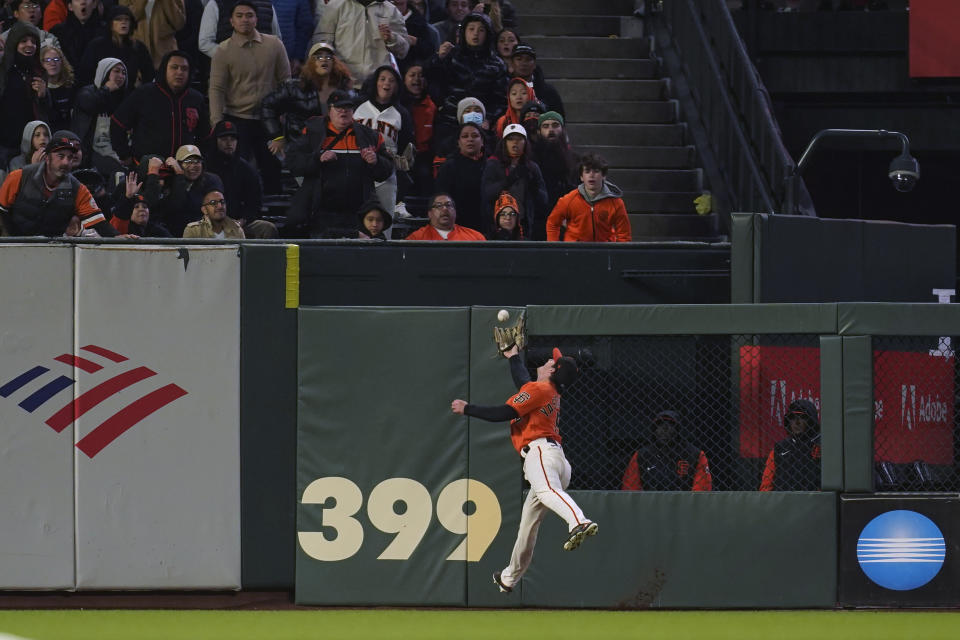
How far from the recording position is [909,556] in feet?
32.8

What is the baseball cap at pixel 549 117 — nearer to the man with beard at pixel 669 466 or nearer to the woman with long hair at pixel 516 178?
the woman with long hair at pixel 516 178

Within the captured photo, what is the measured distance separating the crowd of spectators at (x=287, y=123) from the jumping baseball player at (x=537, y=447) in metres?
2.87

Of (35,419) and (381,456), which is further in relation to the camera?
(381,456)

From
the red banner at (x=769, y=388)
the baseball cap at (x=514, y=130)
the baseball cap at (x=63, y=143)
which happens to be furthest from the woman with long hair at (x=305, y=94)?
the red banner at (x=769, y=388)

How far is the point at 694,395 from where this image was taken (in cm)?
1034

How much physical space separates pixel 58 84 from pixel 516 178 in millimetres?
4230

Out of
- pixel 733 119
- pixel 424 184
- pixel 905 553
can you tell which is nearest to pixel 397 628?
pixel 905 553

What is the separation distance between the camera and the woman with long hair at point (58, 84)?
14047mm

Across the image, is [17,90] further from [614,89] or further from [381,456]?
[614,89]

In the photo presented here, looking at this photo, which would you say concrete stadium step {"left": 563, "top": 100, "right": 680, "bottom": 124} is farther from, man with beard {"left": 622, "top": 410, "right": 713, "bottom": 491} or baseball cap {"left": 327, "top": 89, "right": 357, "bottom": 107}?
man with beard {"left": 622, "top": 410, "right": 713, "bottom": 491}

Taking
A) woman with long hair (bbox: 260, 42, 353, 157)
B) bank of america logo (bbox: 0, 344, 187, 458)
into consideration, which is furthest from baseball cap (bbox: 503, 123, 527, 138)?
bank of america logo (bbox: 0, 344, 187, 458)

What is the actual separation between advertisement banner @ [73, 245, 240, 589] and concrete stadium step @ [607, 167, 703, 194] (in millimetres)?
6573

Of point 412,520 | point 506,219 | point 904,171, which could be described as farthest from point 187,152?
point 904,171

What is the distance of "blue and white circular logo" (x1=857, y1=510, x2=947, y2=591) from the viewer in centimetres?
998
